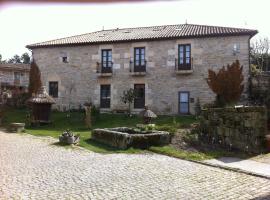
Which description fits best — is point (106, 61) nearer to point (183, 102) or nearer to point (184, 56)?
point (184, 56)

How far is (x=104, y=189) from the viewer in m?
7.35

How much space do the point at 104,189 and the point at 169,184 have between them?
59.5 inches

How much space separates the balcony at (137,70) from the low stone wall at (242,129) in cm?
1228

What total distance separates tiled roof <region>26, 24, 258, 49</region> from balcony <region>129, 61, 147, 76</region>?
207cm

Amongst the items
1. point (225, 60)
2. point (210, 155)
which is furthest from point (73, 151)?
point (225, 60)

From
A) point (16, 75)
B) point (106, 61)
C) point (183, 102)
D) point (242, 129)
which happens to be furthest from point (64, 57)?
point (16, 75)

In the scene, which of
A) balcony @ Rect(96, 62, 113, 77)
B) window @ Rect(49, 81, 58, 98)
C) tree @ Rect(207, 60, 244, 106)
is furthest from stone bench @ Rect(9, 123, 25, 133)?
tree @ Rect(207, 60, 244, 106)

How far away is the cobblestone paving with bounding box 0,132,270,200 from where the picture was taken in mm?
6961

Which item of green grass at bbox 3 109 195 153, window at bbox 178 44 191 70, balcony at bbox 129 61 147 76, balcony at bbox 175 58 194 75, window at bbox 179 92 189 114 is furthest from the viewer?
balcony at bbox 129 61 147 76

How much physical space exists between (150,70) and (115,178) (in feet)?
59.3

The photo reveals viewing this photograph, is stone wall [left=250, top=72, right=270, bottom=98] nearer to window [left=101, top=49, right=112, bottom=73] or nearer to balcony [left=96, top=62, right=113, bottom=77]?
balcony [left=96, top=62, right=113, bottom=77]

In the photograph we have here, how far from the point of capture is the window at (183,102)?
24.9 meters

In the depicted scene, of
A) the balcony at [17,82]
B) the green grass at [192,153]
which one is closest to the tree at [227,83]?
the green grass at [192,153]

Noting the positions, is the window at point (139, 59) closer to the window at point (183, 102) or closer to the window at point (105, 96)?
the window at point (105, 96)
